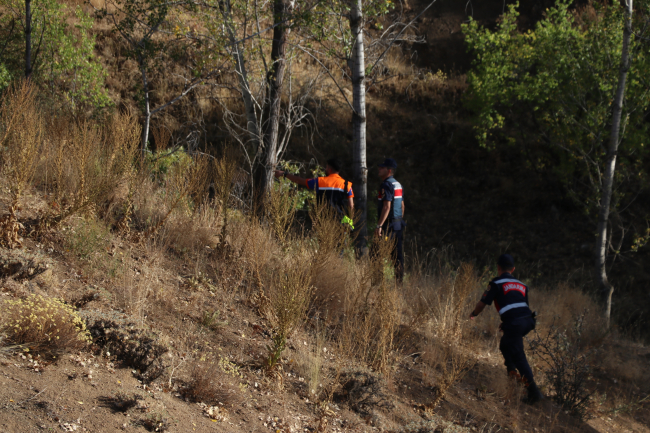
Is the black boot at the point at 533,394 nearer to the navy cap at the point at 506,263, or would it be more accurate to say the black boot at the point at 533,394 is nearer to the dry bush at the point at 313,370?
the navy cap at the point at 506,263

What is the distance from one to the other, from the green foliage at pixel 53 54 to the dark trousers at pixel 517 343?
8121mm

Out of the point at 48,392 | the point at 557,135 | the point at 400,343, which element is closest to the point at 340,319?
the point at 400,343

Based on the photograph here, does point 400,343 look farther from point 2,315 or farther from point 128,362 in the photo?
point 2,315

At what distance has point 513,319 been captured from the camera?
506 centimetres

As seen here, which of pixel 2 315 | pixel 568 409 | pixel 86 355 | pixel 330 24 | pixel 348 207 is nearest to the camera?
pixel 2 315

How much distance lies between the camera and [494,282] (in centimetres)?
521

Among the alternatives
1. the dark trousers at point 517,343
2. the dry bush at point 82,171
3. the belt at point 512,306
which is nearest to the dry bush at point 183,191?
the dry bush at point 82,171

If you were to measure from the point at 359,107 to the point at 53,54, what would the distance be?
6.38 m

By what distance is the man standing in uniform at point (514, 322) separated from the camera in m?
5.05

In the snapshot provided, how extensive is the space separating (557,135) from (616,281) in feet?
14.3

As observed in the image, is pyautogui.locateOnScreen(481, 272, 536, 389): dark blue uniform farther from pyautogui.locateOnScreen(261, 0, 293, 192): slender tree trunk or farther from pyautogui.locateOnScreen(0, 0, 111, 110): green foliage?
pyautogui.locateOnScreen(0, 0, 111, 110): green foliage

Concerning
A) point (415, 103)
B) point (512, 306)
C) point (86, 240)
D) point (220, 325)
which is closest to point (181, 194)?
point (86, 240)

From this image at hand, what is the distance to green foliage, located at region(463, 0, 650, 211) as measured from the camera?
10672mm

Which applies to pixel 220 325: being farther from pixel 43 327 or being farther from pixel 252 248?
pixel 43 327
